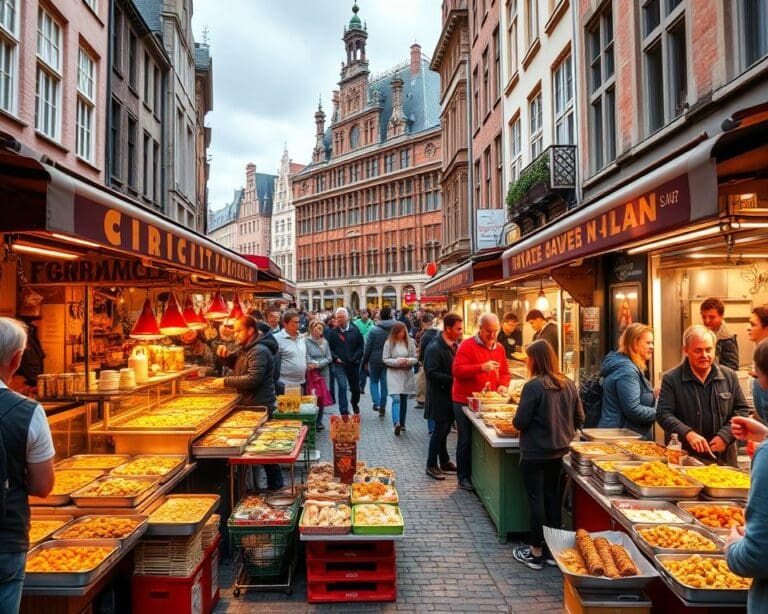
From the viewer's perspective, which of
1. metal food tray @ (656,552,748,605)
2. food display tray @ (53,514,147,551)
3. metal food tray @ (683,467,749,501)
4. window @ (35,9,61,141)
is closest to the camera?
metal food tray @ (656,552,748,605)

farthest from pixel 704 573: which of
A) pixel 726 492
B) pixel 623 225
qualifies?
pixel 623 225

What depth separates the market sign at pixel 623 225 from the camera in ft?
10.2

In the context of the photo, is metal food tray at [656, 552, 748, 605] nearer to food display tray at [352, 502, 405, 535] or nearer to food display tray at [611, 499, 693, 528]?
food display tray at [611, 499, 693, 528]

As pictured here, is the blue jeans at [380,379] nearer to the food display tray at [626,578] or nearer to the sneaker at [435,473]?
the sneaker at [435,473]

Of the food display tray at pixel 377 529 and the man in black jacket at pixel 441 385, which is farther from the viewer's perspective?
the man in black jacket at pixel 441 385

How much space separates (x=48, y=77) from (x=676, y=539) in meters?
14.2

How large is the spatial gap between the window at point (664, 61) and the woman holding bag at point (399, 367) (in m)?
5.16

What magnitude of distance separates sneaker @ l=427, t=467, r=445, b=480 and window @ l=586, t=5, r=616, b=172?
6.55 metres

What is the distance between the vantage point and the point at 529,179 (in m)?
13.0

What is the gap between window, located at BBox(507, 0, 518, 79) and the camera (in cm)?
1670

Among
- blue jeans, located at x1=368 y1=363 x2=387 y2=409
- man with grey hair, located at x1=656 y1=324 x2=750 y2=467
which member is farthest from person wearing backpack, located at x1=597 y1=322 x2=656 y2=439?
blue jeans, located at x1=368 y1=363 x2=387 y2=409

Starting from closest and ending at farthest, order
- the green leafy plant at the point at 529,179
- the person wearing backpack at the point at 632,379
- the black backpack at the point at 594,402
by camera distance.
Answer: the person wearing backpack at the point at 632,379, the black backpack at the point at 594,402, the green leafy plant at the point at 529,179

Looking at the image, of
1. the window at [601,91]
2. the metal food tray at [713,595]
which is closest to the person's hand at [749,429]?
the metal food tray at [713,595]

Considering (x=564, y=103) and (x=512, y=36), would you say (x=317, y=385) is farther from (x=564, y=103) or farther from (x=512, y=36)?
(x=512, y=36)
